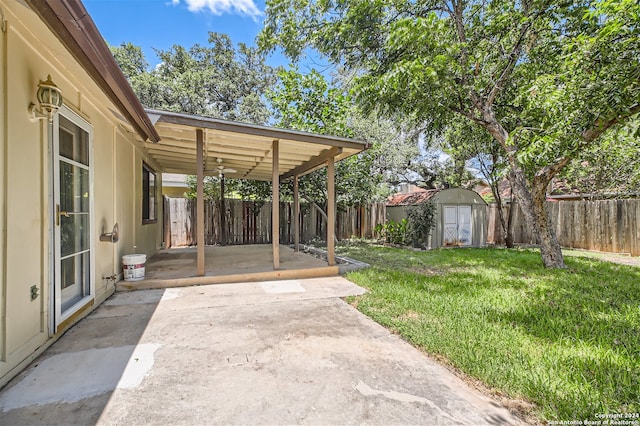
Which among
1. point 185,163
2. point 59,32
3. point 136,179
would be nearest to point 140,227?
point 136,179

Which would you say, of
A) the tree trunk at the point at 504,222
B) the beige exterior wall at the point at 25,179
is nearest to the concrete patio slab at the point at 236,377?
the beige exterior wall at the point at 25,179

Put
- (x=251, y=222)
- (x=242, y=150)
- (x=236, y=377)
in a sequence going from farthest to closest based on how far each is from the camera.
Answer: (x=251, y=222), (x=242, y=150), (x=236, y=377)

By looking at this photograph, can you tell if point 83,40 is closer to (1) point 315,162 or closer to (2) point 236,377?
(2) point 236,377

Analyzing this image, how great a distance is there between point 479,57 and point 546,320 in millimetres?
6106

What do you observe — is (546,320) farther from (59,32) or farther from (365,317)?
(59,32)

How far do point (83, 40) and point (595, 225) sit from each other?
12090 mm

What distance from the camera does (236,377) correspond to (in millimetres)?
2189

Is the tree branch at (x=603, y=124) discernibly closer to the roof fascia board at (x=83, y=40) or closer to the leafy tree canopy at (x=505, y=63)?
the leafy tree canopy at (x=505, y=63)

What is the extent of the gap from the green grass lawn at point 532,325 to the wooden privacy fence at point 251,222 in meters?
5.59

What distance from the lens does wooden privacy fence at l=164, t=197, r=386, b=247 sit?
33.2 feet

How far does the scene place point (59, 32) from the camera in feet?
5.79

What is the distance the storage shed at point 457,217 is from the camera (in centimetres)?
973

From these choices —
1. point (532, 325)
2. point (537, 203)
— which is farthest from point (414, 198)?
point (532, 325)

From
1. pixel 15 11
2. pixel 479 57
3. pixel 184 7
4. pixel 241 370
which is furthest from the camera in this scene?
pixel 184 7
